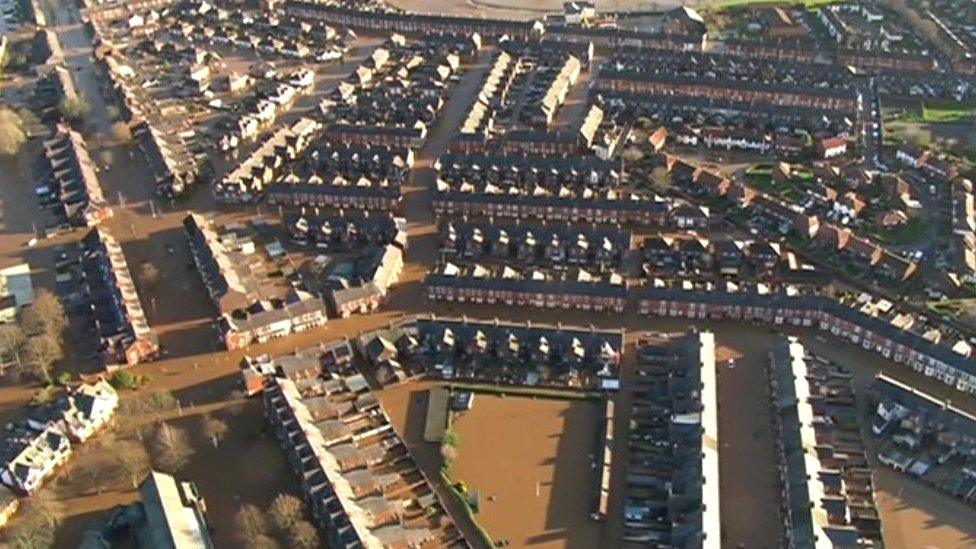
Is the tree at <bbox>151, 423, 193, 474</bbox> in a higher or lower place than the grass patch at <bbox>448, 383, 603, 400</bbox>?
lower

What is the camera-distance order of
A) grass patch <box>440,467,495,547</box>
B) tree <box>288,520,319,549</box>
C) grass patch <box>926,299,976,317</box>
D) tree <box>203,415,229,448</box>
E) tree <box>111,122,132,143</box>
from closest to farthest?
tree <box>288,520,319,549</box>, grass patch <box>440,467,495,547</box>, tree <box>203,415,229,448</box>, grass patch <box>926,299,976,317</box>, tree <box>111,122,132,143</box>

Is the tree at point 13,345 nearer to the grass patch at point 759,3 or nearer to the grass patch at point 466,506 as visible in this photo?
the grass patch at point 466,506

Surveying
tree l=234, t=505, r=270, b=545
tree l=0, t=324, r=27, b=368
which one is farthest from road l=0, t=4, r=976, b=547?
tree l=0, t=324, r=27, b=368

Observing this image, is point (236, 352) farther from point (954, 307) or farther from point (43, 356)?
point (954, 307)

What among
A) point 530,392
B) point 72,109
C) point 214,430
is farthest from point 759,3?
point 214,430

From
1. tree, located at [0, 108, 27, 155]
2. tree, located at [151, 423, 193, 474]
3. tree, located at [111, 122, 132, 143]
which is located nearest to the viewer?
tree, located at [151, 423, 193, 474]

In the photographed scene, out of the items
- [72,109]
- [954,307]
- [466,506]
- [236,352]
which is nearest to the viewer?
[466,506]

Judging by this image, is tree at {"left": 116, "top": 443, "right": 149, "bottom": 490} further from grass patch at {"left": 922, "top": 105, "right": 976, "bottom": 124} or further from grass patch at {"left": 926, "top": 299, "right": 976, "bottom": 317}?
grass patch at {"left": 922, "top": 105, "right": 976, "bottom": 124}
